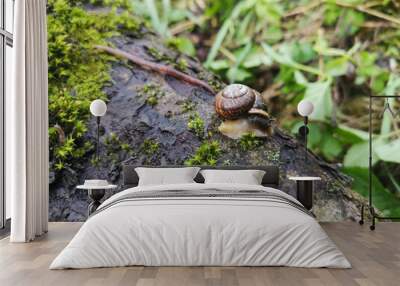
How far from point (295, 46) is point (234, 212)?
348 centimetres

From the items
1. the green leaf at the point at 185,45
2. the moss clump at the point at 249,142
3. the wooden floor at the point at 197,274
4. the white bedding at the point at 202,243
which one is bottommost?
the wooden floor at the point at 197,274

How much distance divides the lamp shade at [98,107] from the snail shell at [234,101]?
1.39 metres

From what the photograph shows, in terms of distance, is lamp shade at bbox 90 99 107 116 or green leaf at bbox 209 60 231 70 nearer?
lamp shade at bbox 90 99 107 116

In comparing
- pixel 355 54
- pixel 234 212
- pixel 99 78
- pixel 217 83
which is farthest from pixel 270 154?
pixel 234 212

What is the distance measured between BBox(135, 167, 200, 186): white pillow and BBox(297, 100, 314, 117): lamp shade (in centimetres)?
144

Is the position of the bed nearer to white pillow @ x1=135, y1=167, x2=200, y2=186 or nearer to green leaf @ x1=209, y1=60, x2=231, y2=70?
white pillow @ x1=135, y1=167, x2=200, y2=186

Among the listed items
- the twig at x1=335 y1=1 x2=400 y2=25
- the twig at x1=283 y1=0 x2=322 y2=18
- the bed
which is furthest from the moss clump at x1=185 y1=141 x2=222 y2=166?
the bed

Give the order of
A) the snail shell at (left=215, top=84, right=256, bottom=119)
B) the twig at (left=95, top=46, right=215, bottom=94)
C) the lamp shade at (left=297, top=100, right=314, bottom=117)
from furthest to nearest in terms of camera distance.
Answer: the twig at (left=95, top=46, right=215, bottom=94), the snail shell at (left=215, top=84, right=256, bottom=119), the lamp shade at (left=297, top=100, right=314, bottom=117)

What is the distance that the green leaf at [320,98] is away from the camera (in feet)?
24.2

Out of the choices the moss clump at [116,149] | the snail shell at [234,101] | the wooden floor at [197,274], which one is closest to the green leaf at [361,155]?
the snail shell at [234,101]

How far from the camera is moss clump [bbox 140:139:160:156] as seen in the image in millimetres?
7359

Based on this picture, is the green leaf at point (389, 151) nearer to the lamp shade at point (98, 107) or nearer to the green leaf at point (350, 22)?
the green leaf at point (350, 22)

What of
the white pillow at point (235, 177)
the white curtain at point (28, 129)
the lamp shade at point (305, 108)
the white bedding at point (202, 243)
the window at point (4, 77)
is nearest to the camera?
the white bedding at point (202, 243)

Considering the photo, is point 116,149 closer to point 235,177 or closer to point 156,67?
point 156,67
